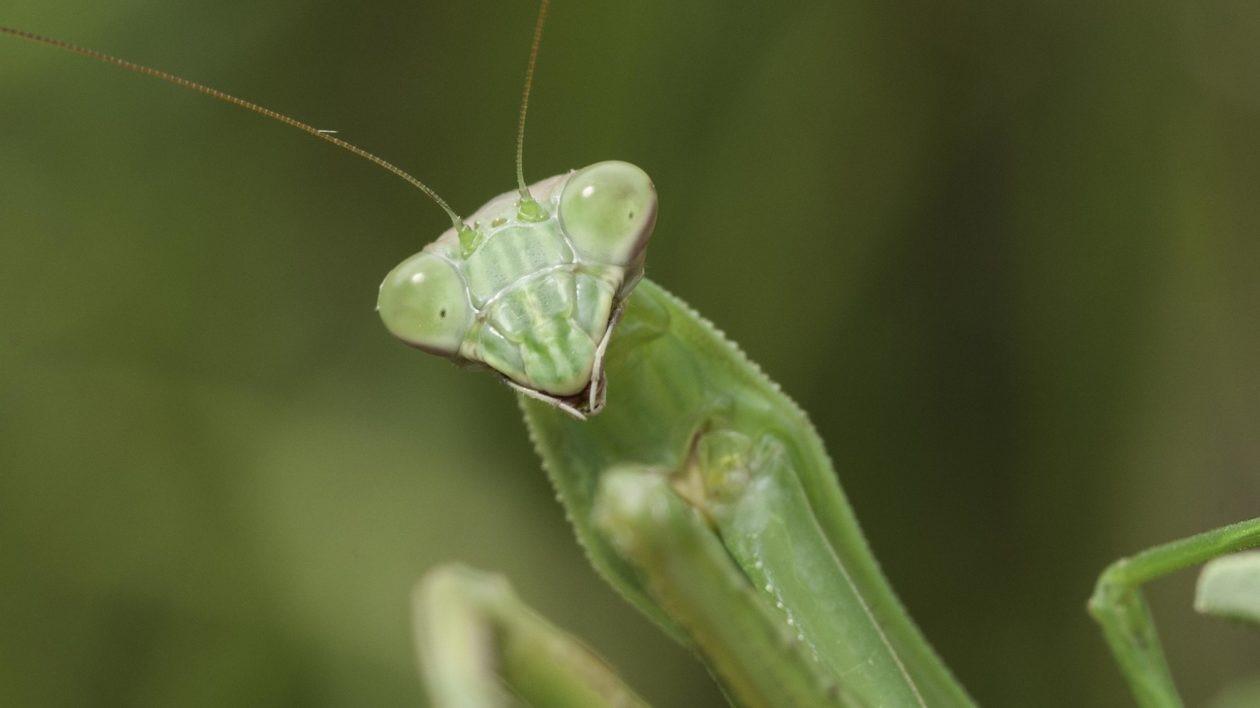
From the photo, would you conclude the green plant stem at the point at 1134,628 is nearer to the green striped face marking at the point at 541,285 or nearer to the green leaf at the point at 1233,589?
the green leaf at the point at 1233,589

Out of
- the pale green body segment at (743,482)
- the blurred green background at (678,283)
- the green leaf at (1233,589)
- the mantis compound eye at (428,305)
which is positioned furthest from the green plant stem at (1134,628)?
the blurred green background at (678,283)

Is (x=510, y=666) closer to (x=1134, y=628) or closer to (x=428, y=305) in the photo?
(x=428, y=305)

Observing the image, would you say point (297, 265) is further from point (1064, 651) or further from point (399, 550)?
point (1064, 651)

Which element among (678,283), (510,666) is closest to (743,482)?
(510,666)

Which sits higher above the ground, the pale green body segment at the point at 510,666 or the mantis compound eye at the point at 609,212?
the mantis compound eye at the point at 609,212

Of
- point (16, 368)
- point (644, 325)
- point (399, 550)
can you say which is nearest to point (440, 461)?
point (399, 550)

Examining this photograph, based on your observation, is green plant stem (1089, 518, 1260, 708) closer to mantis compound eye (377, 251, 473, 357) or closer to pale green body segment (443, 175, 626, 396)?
pale green body segment (443, 175, 626, 396)

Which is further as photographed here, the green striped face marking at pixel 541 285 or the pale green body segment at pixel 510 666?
the green striped face marking at pixel 541 285
